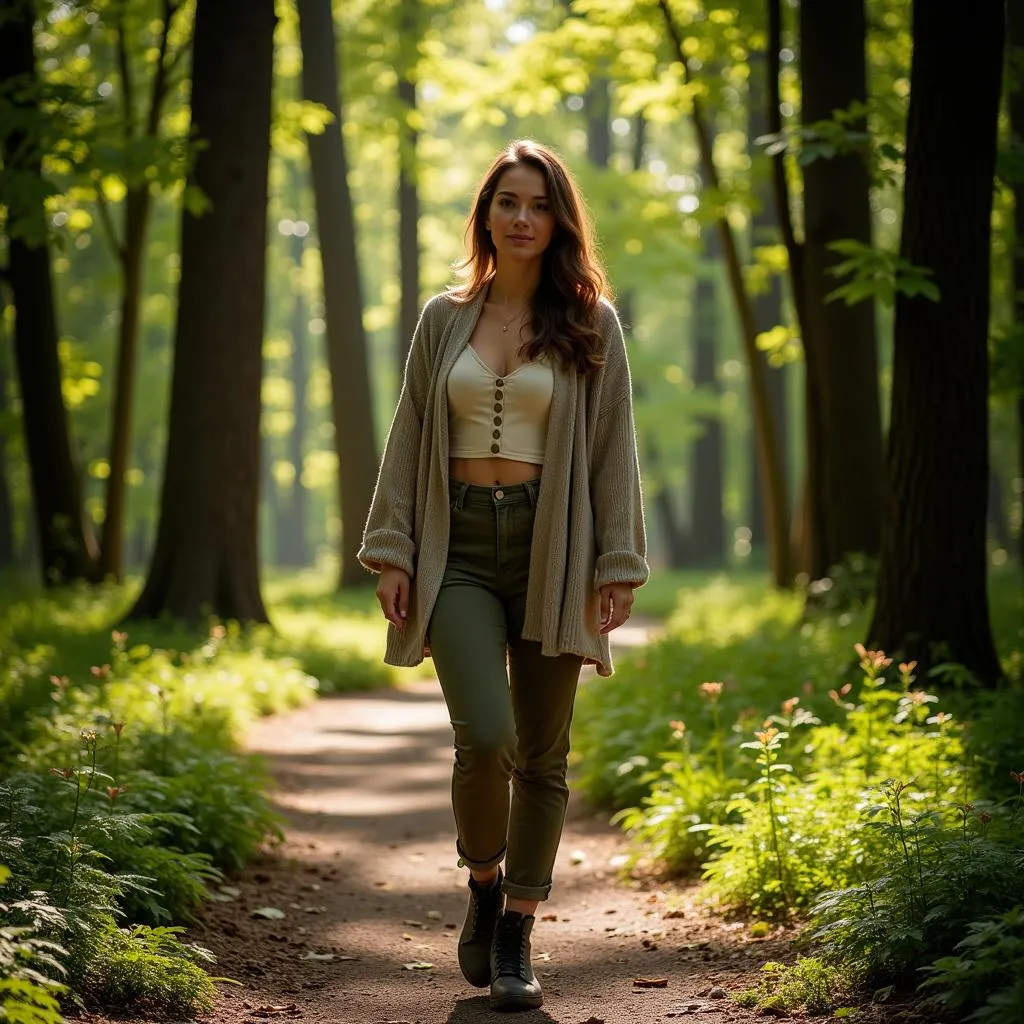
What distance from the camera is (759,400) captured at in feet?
46.2

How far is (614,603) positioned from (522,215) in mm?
1265

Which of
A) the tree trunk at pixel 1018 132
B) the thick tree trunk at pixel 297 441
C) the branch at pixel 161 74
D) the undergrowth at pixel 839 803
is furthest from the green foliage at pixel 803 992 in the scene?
the thick tree trunk at pixel 297 441

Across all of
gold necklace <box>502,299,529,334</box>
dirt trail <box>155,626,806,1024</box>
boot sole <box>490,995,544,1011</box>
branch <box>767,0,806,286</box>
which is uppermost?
branch <box>767,0,806,286</box>

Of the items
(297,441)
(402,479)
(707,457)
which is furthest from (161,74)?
(297,441)

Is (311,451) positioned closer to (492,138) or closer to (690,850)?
(492,138)

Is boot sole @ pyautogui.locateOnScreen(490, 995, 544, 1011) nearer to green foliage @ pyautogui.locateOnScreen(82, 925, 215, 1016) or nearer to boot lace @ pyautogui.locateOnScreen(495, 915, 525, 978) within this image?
boot lace @ pyautogui.locateOnScreen(495, 915, 525, 978)

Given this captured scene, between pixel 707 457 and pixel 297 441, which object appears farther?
pixel 297 441

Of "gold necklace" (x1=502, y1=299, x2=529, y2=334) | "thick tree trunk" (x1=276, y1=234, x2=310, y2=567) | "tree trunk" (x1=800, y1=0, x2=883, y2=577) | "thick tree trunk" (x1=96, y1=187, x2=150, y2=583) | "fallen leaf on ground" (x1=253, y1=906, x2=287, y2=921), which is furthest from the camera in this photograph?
"thick tree trunk" (x1=276, y1=234, x2=310, y2=567)

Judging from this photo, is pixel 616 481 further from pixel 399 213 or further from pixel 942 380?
pixel 399 213

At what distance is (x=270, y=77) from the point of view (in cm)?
1088

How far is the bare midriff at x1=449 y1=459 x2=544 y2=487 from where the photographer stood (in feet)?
13.1

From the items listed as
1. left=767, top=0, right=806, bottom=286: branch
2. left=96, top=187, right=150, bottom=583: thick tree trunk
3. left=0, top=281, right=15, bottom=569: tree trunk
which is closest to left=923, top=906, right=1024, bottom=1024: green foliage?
left=767, top=0, right=806, bottom=286: branch

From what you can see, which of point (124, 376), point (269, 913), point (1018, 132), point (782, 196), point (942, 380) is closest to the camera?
point (269, 913)

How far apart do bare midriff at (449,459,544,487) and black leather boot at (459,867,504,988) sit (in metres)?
1.26
